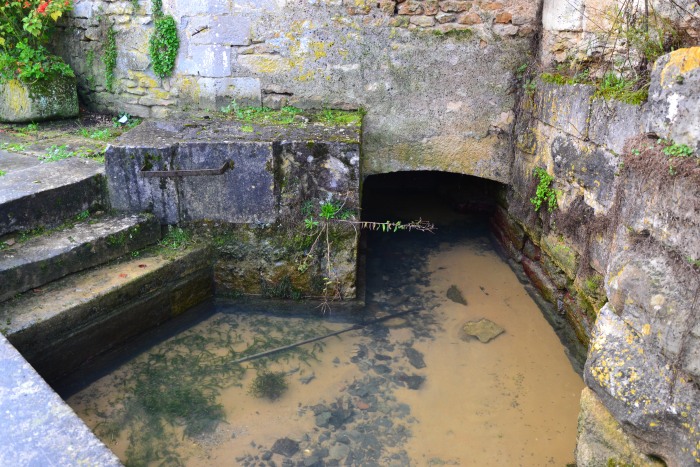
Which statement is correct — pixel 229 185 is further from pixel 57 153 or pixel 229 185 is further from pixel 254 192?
pixel 57 153

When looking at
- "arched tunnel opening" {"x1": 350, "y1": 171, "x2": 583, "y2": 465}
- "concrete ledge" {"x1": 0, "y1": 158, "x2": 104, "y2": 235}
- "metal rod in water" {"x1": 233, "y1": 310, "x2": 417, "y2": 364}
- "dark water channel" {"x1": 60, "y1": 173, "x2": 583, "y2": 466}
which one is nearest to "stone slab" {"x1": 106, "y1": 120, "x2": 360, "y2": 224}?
"concrete ledge" {"x1": 0, "y1": 158, "x2": 104, "y2": 235}

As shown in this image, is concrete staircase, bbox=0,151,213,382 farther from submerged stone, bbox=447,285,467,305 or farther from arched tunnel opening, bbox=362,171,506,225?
arched tunnel opening, bbox=362,171,506,225

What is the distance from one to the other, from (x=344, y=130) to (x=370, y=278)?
127 cm

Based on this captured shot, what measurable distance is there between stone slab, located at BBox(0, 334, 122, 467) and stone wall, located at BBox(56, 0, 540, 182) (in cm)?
324

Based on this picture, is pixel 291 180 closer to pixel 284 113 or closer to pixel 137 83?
pixel 284 113

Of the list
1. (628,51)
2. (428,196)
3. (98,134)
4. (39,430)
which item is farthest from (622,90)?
(98,134)

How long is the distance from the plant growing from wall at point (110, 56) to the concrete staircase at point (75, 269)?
1334 mm

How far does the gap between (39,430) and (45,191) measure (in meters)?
2.07

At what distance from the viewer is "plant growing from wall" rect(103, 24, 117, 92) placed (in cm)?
517

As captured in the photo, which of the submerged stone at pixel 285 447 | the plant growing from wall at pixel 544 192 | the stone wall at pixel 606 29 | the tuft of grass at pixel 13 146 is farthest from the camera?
the tuft of grass at pixel 13 146

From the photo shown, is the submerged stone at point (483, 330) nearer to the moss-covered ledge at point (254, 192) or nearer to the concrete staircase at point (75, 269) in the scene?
the moss-covered ledge at point (254, 192)

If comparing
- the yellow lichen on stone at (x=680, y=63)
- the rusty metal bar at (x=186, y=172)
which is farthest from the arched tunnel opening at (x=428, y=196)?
the yellow lichen on stone at (x=680, y=63)

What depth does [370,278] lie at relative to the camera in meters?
4.76

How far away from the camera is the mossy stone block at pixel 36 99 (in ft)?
16.7
